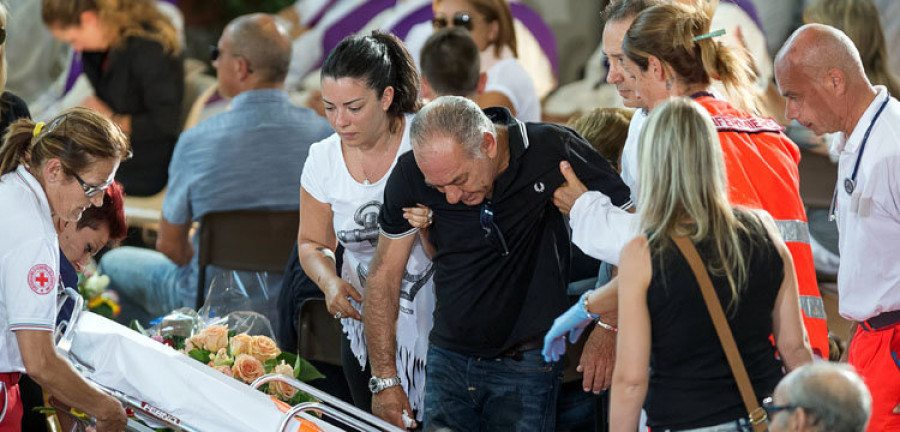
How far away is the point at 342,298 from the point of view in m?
3.03

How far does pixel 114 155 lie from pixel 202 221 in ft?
5.20

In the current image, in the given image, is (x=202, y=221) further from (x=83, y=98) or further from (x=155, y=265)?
(x=83, y=98)

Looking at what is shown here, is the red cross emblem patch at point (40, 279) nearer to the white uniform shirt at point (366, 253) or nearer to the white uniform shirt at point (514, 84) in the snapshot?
the white uniform shirt at point (366, 253)

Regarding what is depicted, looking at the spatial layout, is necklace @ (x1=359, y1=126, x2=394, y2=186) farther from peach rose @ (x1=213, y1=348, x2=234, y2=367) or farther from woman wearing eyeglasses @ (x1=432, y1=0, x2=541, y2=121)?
woman wearing eyeglasses @ (x1=432, y1=0, x2=541, y2=121)

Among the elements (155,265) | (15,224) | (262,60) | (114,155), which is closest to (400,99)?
(114,155)

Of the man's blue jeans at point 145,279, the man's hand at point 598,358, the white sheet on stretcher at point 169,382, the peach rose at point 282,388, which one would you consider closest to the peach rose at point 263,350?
the peach rose at point 282,388

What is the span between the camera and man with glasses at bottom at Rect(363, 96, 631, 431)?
2.64 meters

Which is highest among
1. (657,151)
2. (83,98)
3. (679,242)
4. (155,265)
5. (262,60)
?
(657,151)

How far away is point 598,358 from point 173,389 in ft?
3.29

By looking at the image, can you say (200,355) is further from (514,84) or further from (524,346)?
(514,84)

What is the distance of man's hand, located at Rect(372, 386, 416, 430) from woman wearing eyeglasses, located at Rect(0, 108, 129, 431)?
634 millimetres

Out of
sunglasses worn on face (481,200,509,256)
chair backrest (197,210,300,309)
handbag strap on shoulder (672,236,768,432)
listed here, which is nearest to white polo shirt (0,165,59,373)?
sunglasses worn on face (481,200,509,256)

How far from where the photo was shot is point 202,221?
14.1ft

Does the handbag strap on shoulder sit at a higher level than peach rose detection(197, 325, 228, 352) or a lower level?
higher
